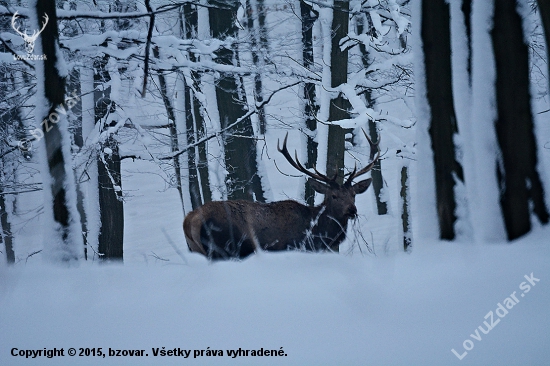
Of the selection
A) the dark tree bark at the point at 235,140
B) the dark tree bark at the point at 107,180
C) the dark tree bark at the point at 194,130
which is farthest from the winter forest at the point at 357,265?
the dark tree bark at the point at 235,140

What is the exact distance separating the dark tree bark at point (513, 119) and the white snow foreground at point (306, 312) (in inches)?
13.3

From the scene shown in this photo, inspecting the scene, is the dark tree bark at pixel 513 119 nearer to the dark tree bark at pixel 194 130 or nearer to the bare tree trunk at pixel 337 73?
the bare tree trunk at pixel 337 73

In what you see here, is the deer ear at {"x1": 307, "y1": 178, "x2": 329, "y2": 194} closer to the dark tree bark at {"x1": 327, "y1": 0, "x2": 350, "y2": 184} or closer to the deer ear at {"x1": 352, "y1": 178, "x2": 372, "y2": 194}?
the deer ear at {"x1": 352, "y1": 178, "x2": 372, "y2": 194}

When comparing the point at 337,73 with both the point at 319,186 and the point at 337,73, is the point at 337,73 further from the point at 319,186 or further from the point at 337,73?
the point at 319,186

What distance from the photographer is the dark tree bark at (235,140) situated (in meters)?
10.4

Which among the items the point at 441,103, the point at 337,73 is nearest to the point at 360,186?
the point at 337,73

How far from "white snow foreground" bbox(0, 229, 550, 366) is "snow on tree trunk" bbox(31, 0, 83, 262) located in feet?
2.93

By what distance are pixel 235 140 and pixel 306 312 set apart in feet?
25.8

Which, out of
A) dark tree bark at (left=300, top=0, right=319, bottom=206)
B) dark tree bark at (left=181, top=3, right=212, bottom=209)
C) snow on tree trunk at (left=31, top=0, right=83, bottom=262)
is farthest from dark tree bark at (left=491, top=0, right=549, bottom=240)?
dark tree bark at (left=300, top=0, right=319, bottom=206)

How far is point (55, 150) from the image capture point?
4.73 metres

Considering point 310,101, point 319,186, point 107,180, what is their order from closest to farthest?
1. point 319,186
2. point 107,180
3. point 310,101

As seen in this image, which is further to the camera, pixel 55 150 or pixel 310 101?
pixel 310 101

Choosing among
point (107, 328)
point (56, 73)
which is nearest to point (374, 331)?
point (107, 328)

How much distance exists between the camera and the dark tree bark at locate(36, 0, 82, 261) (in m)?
4.70
